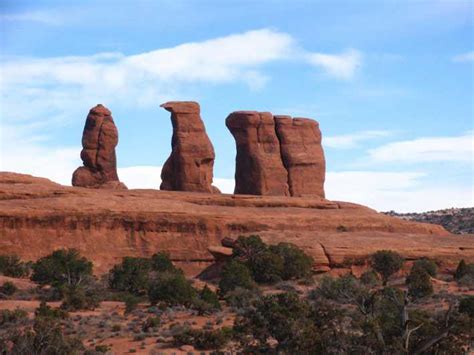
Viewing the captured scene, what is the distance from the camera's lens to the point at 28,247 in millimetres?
47719

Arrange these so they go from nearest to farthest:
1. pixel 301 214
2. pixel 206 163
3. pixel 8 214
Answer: pixel 8 214, pixel 301 214, pixel 206 163

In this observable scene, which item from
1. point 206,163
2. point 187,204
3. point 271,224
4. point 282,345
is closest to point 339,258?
point 271,224

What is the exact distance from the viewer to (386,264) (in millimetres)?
46062

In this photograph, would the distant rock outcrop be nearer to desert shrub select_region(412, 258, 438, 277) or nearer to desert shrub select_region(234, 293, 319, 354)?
desert shrub select_region(412, 258, 438, 277)

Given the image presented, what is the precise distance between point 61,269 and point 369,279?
589 inches

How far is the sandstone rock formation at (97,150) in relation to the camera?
196ft

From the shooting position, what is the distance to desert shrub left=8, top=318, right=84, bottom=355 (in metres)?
23.8

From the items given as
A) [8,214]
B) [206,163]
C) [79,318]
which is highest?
[206,163]

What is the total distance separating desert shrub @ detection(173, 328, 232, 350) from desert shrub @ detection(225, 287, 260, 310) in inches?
286

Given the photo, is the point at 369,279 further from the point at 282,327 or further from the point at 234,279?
the point at 282,327

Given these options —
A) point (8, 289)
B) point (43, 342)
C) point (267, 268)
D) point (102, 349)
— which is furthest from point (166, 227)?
point (43, 342)

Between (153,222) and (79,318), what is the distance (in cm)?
1770

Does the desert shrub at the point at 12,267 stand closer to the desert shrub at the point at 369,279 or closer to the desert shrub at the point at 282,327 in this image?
the desert shrub at the point at 369,279

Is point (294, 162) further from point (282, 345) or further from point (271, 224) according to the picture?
point (282, 345)
